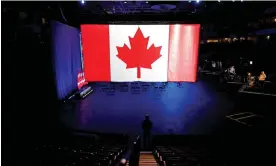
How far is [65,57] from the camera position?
1202 centimetres

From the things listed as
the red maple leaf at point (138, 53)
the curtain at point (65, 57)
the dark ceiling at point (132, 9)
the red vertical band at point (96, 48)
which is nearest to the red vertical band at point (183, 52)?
the red maple leaf at point (138, 53)

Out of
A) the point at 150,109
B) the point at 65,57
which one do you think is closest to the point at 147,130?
the point at 150,109

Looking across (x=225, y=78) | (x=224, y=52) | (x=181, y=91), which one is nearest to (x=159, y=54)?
(x=181, y=91)

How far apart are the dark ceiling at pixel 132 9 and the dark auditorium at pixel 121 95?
0.15 ft

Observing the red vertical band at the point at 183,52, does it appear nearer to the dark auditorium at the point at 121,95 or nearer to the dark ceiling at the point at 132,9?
the dark auditorium at the point at 121,95

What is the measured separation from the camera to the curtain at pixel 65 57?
1048 cm

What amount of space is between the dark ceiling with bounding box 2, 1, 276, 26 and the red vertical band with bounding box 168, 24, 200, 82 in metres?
3.34

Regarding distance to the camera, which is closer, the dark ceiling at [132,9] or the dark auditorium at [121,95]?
the dark auditorium at [121,95]

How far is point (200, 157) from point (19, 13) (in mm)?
7145

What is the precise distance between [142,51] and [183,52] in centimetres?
99

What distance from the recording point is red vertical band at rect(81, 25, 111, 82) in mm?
6012

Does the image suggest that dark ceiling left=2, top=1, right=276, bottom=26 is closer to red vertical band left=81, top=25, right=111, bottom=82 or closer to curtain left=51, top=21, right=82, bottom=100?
curtain left=51, top=21, right=82, bottom=100

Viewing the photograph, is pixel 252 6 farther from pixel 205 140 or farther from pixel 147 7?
pixel 205 140

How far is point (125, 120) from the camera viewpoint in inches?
422
